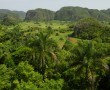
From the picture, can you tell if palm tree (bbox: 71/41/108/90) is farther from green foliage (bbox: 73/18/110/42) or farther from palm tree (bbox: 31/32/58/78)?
green foliage (bbox: 73/18/110/42)

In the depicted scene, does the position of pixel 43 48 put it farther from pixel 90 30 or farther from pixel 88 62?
pixel 90 30

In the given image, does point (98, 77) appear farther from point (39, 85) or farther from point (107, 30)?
point (107, 30)

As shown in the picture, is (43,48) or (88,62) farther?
(43,48)

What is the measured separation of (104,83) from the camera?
→ 43.0 metres

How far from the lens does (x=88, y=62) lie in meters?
35.9

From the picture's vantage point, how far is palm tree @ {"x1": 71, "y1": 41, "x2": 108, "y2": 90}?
35.8 m

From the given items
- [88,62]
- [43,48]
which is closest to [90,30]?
[43,48]

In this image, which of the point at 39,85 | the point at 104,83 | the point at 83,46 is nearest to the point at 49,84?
the point at 39,85

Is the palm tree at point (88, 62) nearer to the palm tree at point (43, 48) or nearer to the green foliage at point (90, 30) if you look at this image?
the palm tree at point (43, 48)

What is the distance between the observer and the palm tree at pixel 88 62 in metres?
35.8

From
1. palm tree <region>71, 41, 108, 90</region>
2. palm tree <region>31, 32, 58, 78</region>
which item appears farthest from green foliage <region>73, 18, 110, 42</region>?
palm tree <region>71, 41, 108, 90</region>

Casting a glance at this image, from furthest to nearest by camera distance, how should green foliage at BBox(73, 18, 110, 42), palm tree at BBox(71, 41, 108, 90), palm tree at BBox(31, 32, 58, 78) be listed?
green foliage at BBox(73, 18, 110, 42) < palm tree at BBox(31, 32, 58, 78) < palm tree at BBox(71, 41, 108, 90)

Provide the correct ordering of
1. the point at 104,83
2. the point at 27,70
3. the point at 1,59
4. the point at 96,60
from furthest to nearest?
1. the point at 1,59
2. the point at 104,83
3. the point at 27,70
4. the point at 96,60

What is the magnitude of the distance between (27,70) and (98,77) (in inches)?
410
